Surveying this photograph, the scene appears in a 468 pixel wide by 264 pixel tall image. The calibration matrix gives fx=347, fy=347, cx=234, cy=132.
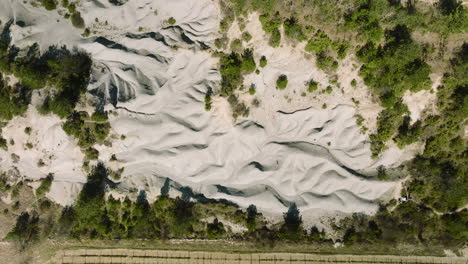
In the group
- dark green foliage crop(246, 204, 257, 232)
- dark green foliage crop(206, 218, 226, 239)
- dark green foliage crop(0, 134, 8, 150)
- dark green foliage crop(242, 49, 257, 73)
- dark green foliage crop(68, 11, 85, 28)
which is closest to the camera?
dark green foliage crop(242, 49, 257, 73)

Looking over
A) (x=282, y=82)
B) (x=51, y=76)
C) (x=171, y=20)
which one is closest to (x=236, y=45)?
(x=282, y=82)

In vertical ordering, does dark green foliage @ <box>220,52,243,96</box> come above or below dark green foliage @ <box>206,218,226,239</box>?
above

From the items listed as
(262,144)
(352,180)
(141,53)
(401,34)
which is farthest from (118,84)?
(401,34)

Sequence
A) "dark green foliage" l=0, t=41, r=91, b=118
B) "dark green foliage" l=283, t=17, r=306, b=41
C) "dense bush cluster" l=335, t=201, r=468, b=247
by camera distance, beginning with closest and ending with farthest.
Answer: "dark green foliage" l=283, t=17, r=306, b=41
"dark green foliage" l=0, t=41, r=91, b=118
"dense bush cluster" l=335, t=201, r=468, b=247

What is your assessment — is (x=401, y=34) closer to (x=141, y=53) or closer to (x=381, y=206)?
(x=381, y=206)

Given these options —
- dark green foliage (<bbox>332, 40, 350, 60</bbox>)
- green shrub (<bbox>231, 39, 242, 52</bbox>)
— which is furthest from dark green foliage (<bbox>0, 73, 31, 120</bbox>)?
dark green foliage (<bbox>332, 40, 350, 60</bbox>)

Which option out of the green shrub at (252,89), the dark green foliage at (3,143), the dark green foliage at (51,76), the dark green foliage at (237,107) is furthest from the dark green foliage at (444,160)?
the dark green foliage at (3,143)

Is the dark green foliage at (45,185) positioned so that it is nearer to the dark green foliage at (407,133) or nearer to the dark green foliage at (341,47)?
the dark green foliage at (341,47)

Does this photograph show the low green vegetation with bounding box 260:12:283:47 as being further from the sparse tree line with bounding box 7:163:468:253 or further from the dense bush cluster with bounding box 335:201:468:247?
the dense bush cluster with bounding box 335:201:468:247
